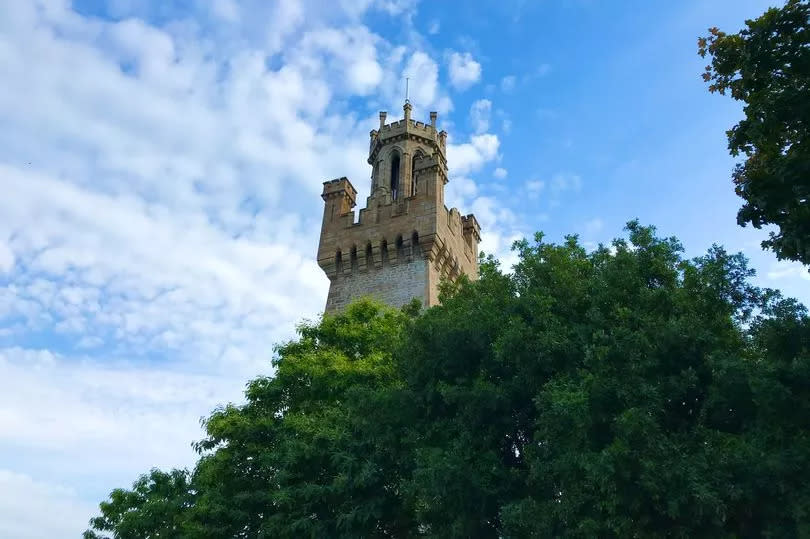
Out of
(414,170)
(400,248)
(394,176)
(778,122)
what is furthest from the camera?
(394,176)

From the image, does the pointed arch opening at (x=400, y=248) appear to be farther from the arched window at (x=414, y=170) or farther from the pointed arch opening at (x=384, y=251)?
the arched window at (x=414, y=170)

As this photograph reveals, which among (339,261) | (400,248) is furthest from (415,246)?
(339,261)

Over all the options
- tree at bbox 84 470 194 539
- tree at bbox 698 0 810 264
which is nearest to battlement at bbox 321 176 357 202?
tree at bbox 84 470 194 539

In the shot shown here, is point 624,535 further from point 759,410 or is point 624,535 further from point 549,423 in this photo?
point 759,410

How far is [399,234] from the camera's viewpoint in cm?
2906

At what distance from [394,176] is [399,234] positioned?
5.56m

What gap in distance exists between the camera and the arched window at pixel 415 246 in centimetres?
2838

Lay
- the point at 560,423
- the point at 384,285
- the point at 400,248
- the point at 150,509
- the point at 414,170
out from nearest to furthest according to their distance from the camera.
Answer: the point at 560,423
the point at 150,509
the point at 384,285
the point at 400,248
the point at 414,170

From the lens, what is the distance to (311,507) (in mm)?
15742

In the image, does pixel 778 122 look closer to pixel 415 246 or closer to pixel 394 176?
pixel 415 246

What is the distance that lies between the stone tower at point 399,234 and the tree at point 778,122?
1712 centimetres

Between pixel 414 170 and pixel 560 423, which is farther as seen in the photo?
pixel 414 170

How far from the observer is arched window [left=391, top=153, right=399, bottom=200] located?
32969 millimetres

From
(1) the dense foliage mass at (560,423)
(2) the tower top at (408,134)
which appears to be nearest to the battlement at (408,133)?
(2) the tower top at (408,134)
